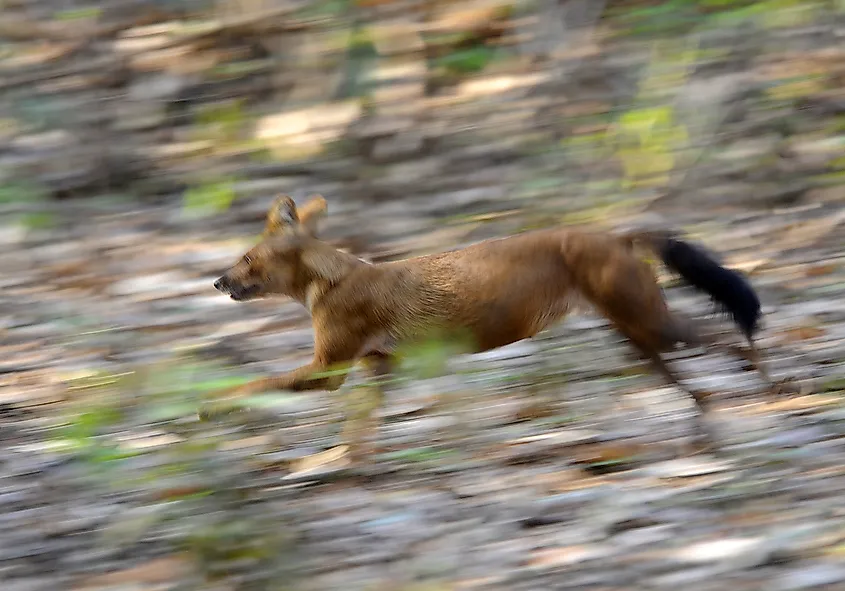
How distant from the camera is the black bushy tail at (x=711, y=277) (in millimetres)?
4828

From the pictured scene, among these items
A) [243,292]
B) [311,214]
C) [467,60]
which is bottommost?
[243,292]

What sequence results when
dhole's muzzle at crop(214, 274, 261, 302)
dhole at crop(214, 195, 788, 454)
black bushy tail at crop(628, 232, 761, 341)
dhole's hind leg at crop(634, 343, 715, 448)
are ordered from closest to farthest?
dhole's hind leg at crop(634, 343, 715, 448)
dhole at crop(214, 195, 788, 454)
black bushy tail at crop(628, 232, 761, 341)
dhole's muzzle at crop(214, 274, 261, 302)

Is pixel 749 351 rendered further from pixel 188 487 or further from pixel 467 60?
pixel 467 60

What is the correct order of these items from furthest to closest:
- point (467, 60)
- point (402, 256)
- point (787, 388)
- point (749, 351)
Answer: point (467, 60) → point (402, 256) → point (749, 351) → point (787, 388)

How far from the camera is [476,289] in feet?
16.1

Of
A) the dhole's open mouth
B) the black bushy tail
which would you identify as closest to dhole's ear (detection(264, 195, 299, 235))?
the dhole's open mouth

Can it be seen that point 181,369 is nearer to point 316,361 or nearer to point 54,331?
point 316,361

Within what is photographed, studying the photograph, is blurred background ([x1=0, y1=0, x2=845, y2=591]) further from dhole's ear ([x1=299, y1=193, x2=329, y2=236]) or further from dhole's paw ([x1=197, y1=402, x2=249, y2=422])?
dhole's ear ([x1=299, y1=193, x2=329, y2=236])

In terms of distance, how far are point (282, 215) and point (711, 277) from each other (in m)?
1.72

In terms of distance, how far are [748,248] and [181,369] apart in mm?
3717

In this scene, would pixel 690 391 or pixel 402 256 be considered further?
pixel 402 256

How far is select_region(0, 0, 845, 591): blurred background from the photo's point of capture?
373cm

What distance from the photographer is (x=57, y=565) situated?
3910 millimetres

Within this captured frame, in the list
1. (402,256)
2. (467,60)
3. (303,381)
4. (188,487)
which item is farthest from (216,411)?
(467,60)
